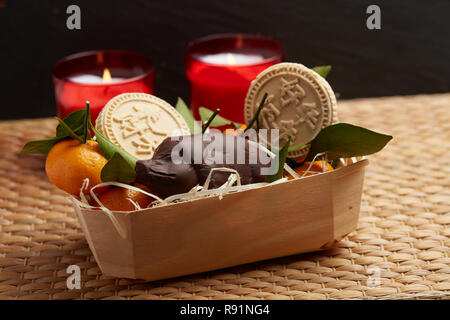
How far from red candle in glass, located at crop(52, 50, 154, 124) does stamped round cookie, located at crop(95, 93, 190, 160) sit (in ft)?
0.45

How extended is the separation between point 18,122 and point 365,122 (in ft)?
1.84

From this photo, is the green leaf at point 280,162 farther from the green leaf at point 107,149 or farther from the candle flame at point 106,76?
the candle flame at point 106,76

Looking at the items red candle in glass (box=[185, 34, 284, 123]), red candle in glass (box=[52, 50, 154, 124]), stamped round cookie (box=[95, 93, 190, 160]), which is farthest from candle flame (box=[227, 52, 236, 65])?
stamped round cookie (box=[95, 93, 190, 160])

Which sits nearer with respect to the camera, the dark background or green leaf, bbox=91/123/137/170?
green leaf, bbox=91/123/137/170

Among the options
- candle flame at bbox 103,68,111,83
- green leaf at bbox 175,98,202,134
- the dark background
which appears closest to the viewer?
green leaf at bbox 175,98,202,134

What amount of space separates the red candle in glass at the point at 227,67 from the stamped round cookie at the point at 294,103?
15 centimetres

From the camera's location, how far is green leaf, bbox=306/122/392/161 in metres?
0.63

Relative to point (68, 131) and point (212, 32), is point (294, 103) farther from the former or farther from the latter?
point (212, 32)

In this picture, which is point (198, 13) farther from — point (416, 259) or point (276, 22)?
point (416, 259)

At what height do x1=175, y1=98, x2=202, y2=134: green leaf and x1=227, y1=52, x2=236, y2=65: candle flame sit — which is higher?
x1=227, y1=52, x2=236, y2=65: candle flame

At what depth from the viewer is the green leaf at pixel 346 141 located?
0.63 meters

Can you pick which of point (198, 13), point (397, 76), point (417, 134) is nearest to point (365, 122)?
point (417, 134)

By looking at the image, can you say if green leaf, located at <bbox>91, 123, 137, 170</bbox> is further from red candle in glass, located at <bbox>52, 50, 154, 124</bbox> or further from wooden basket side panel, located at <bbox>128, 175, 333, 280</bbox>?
red candle in glass, located at <bbox>52, 50, 154, 124</bbox>
